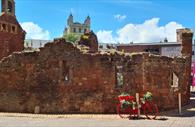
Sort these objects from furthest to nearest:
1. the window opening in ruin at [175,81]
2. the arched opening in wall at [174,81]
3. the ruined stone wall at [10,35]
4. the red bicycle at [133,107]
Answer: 1. the ruined stone wall at [10,35]
2. the window opening in ruin at [175,81]
3. the arched opening in wall at [174,81]
4. the red bicycle at [133,107]

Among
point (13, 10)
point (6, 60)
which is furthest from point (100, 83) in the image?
point (13, 10)

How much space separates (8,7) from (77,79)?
17417 millimetres

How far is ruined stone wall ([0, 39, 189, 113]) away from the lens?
23.4 m

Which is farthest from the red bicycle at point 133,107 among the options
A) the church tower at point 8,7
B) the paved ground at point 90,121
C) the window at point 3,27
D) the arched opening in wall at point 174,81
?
the church tower at point 8,7

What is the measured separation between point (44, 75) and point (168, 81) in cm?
724

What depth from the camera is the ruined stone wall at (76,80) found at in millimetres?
23422

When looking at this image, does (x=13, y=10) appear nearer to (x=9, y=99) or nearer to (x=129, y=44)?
(x=9, y=99)

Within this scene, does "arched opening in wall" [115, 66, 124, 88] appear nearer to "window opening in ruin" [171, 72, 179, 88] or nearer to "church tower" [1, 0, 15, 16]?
"window opening in ruin" [171, 72, 179, 88]

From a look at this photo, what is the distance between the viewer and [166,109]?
24.0m

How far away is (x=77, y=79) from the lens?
77.9 feet

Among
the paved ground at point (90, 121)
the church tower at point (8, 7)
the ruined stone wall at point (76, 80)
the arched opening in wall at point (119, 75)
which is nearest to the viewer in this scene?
the paved ground at point (90, 121)

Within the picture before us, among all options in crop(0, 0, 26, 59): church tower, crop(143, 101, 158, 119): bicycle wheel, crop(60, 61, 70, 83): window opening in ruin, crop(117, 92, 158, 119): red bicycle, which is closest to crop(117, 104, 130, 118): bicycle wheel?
crop(117, 92, 158, 119): red bicycle

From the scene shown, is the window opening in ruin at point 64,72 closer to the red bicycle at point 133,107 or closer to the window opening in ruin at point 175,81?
the red bicycle at point 133,107

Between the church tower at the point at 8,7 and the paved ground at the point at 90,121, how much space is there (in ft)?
55.1
